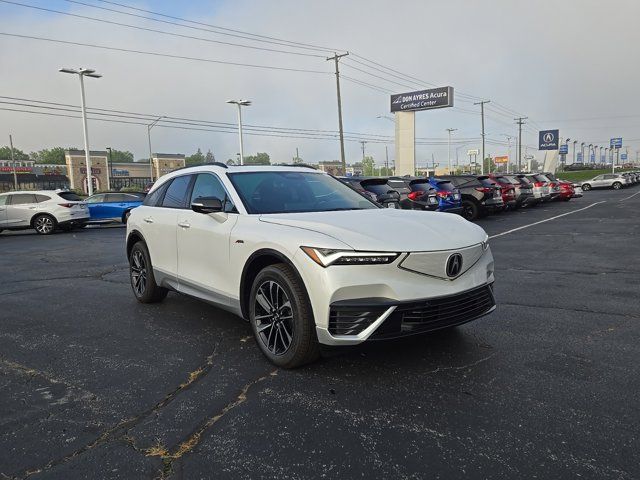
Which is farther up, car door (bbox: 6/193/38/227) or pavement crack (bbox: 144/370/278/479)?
car door (bbox: 6/193/38/227)

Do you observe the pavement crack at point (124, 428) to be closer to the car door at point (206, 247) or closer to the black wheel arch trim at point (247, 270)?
the black wheel arch trim at point (247, 270)

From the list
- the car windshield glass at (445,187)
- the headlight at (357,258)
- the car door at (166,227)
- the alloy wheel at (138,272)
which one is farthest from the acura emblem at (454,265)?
the car windshield glass at (445,187)

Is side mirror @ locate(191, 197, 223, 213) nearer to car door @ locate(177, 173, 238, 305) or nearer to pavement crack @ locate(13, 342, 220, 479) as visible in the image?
car door @ locate(177, 173, 238, 305)

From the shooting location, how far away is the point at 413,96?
56406mm

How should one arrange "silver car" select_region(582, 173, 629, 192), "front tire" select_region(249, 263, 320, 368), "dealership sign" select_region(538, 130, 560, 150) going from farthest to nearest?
"dealership sign" select_region(538, 130, 560, 150) < "silver car" select_region(582, 173, 629, 192) < "front tire" select_region(249, 263, 320, 368)

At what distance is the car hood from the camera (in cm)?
338

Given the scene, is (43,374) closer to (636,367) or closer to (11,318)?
(11,318)

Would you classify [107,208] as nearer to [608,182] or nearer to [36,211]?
[36,211]

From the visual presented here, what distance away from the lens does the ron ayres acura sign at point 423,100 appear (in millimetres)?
54719

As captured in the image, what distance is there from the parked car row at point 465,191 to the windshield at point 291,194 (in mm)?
2264

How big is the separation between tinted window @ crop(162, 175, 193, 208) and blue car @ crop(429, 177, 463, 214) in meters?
10.6

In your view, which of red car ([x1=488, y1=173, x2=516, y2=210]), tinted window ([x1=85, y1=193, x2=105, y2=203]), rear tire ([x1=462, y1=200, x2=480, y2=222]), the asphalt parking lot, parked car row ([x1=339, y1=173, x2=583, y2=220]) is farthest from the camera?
tinted window ([x1=85, y1=193, x2=105, y2=203])

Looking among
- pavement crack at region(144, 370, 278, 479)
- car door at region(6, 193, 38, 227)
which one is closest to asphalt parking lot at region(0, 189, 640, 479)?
pavement crack at region(144, 370, 278, 479)

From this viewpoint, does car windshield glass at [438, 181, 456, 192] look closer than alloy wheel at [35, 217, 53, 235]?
Yes
